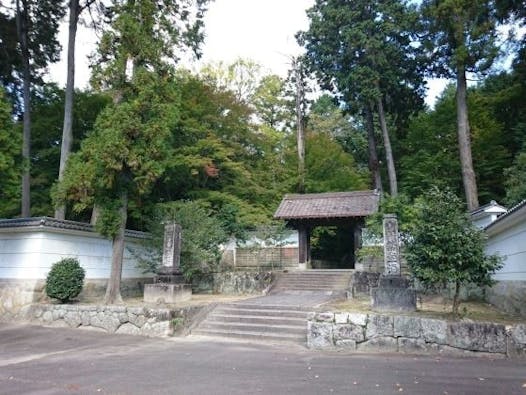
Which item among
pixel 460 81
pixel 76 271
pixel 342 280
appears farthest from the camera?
pixel 460 81

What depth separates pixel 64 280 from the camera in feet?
35.2

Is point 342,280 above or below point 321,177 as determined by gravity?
below

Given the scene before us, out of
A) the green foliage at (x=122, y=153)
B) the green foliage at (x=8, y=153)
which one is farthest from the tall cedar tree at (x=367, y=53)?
the green foliage at (x=8, y=153)

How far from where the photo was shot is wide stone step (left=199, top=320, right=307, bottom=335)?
8977 millimetres

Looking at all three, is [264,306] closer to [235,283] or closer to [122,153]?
[235,283]

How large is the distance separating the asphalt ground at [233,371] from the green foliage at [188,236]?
5.25 meters

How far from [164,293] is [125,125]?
4.75 meters

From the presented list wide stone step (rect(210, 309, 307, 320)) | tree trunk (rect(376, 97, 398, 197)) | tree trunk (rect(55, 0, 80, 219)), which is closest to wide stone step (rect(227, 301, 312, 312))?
wide stone step (rect(210, 309, 307, 320))

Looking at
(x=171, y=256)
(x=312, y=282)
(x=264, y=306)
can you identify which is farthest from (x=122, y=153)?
(x=312, y=282)

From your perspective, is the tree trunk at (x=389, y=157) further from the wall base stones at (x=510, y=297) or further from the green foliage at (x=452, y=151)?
the wall base stones at (x=510, y=297)

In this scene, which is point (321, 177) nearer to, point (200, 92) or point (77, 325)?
point (200, 92)

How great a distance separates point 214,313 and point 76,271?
4.13 m

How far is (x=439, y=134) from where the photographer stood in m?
21.8

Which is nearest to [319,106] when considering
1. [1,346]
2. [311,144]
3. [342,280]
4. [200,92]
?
[311,144]
